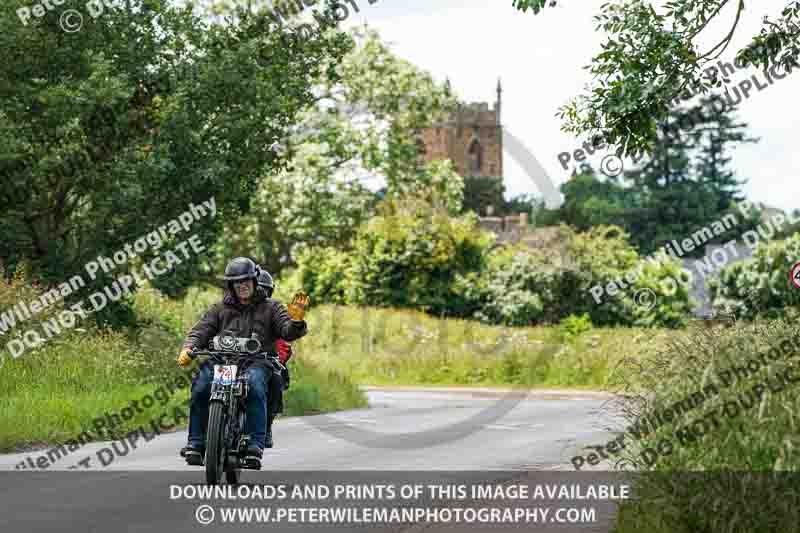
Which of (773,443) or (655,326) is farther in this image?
(655,326)

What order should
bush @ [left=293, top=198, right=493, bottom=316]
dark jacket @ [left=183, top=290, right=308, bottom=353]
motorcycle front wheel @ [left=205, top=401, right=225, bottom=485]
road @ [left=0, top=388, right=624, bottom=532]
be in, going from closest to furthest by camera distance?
road @ [left=0, top=388, right=624, bottom=532] < motorcycle front wheel @ [left=205, top=401, right=225, bottom=485] < dark jacket @ [left=183, top=290, right=308, bottom=353] < bush @ [left=293, top=198, right=493, bottom=316]

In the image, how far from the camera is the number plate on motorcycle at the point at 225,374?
11.9 m

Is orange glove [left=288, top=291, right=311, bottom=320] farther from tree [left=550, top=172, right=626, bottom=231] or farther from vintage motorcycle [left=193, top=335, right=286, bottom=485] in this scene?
tree [left=550, top=172, right=626, bottom=231]

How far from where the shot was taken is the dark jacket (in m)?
12.3

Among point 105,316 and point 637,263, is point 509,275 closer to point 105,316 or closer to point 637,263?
point 637,263

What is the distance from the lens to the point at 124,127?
26.9 metres

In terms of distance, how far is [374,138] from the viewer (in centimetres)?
5897

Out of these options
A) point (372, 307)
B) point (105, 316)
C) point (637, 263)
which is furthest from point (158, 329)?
point (637, 263)

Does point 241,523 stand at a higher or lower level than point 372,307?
lower

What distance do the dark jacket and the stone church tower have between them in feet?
387

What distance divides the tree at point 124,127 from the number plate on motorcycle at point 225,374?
13606mm

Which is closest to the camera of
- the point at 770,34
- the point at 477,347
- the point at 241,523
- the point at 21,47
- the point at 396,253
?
the point at 241,523

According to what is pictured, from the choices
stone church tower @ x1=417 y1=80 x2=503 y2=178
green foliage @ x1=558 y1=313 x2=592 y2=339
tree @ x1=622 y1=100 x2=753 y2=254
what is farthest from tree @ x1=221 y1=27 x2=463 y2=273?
stone church tower @ x1=417 y1=80 x2=503 y2=178

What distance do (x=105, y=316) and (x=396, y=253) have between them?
25.3 metres
